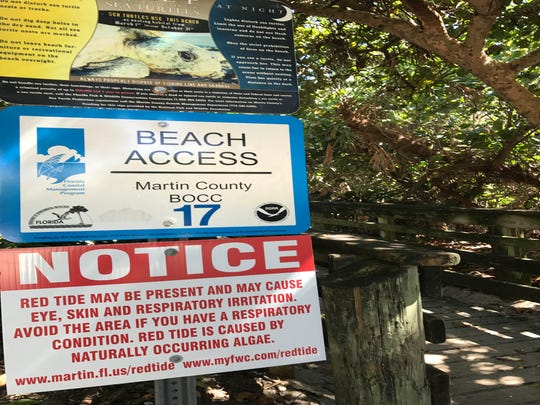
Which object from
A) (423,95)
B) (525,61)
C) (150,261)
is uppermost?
(423,95)

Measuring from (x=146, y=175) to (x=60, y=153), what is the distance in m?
0.29

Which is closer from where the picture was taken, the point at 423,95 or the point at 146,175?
the point at 146,175

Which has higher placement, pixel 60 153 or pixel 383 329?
pixel 60 153

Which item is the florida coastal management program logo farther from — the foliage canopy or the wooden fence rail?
the wooden fence rail

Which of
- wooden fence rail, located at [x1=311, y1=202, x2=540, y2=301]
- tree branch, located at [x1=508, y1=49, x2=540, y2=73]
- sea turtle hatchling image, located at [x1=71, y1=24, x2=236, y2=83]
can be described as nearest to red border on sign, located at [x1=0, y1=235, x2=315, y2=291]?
sea turtle hatchling image, located at [x1=71, y1=24, x2=236, y2=83]

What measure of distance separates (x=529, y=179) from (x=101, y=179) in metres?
6.20

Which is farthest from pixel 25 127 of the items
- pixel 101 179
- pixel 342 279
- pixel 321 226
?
pixel 321 226

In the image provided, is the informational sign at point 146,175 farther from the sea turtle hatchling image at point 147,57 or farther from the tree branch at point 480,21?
the tree branch at point 480,21

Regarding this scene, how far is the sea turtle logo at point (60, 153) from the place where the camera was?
1.78m

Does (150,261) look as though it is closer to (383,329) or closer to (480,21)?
(383,329)

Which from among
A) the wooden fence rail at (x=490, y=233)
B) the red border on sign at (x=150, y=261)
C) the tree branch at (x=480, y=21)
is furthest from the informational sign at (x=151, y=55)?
the wooden fence rail at (x=490, y=233)

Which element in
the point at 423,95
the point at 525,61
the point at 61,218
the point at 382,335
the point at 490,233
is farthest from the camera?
the point at 490,233

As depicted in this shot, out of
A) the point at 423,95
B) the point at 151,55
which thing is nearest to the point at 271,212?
the point at 151,55

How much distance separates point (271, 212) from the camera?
6.65 ft
